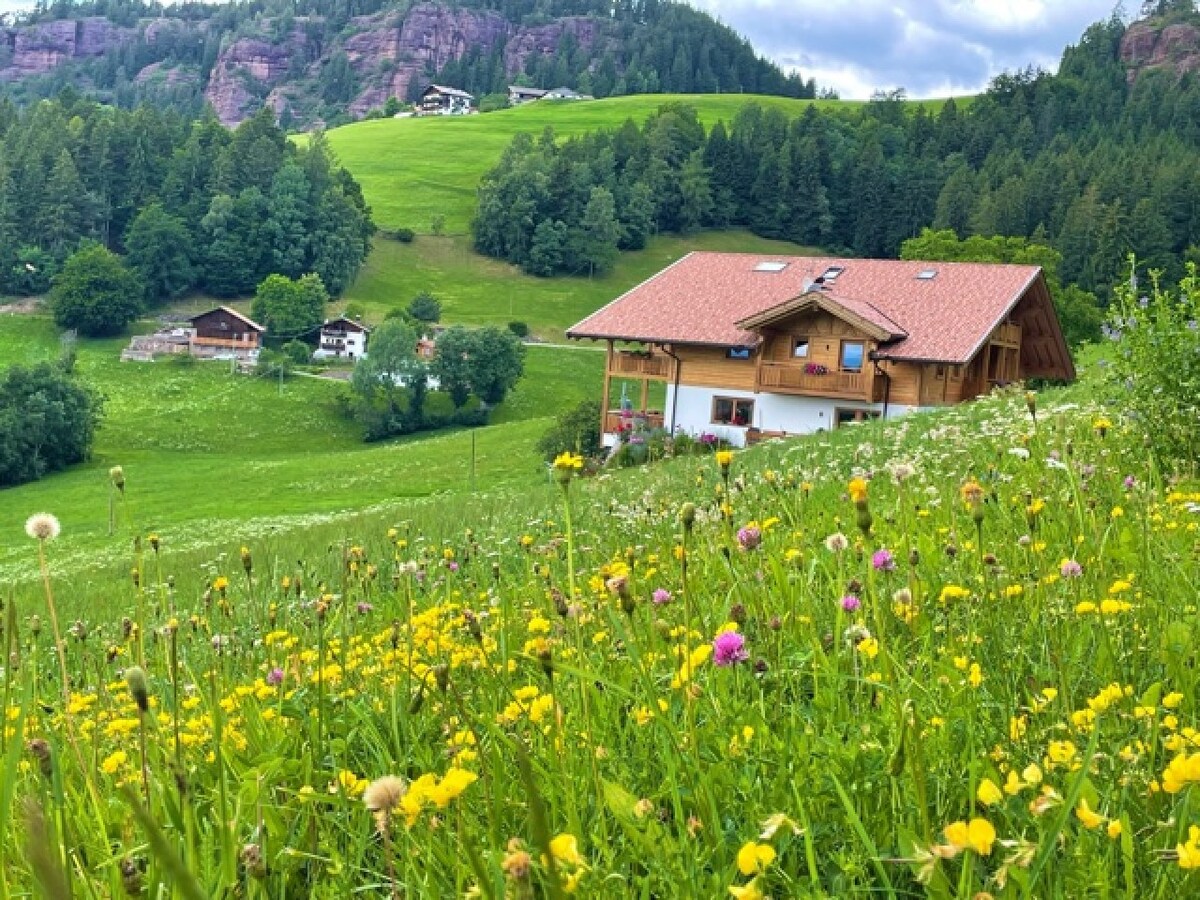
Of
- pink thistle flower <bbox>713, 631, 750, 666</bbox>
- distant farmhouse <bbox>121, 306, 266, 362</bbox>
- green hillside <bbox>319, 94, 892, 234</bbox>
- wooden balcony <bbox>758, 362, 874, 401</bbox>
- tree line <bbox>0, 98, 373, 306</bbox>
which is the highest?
green hillside <bbox>319, 94, 892, 234</bbox>

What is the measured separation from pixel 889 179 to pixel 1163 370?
129 meters

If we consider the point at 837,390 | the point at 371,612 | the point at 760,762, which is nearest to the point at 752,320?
the point at 837,390

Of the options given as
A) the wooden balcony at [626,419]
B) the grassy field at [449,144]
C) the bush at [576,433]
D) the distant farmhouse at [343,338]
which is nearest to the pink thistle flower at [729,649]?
the wooden balcony at [626,419]

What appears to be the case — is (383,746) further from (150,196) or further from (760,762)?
(150,196)

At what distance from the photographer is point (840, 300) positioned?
1395 inches

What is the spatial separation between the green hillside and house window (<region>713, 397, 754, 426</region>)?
296 ft

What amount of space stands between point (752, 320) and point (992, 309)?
7.27 m

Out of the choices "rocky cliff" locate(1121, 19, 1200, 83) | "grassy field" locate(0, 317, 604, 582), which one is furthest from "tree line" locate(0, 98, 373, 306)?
"rocky cliff" locate(1121, 19, 1200, 83)

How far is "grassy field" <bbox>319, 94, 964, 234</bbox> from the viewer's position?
5089 inches

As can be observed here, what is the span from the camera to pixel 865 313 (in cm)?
3488

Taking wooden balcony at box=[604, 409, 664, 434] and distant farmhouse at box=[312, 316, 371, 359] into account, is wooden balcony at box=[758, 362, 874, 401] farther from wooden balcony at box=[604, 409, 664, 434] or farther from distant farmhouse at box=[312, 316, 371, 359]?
distant farmhouse at box=[312, 316, 371, 359]

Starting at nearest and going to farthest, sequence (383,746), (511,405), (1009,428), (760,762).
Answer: (760,762) → (383,746) → (1009,428) → (511,405)

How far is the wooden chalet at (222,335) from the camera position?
85.4 meters

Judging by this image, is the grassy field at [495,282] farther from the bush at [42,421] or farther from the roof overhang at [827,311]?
the roof overhang at [827,311]
